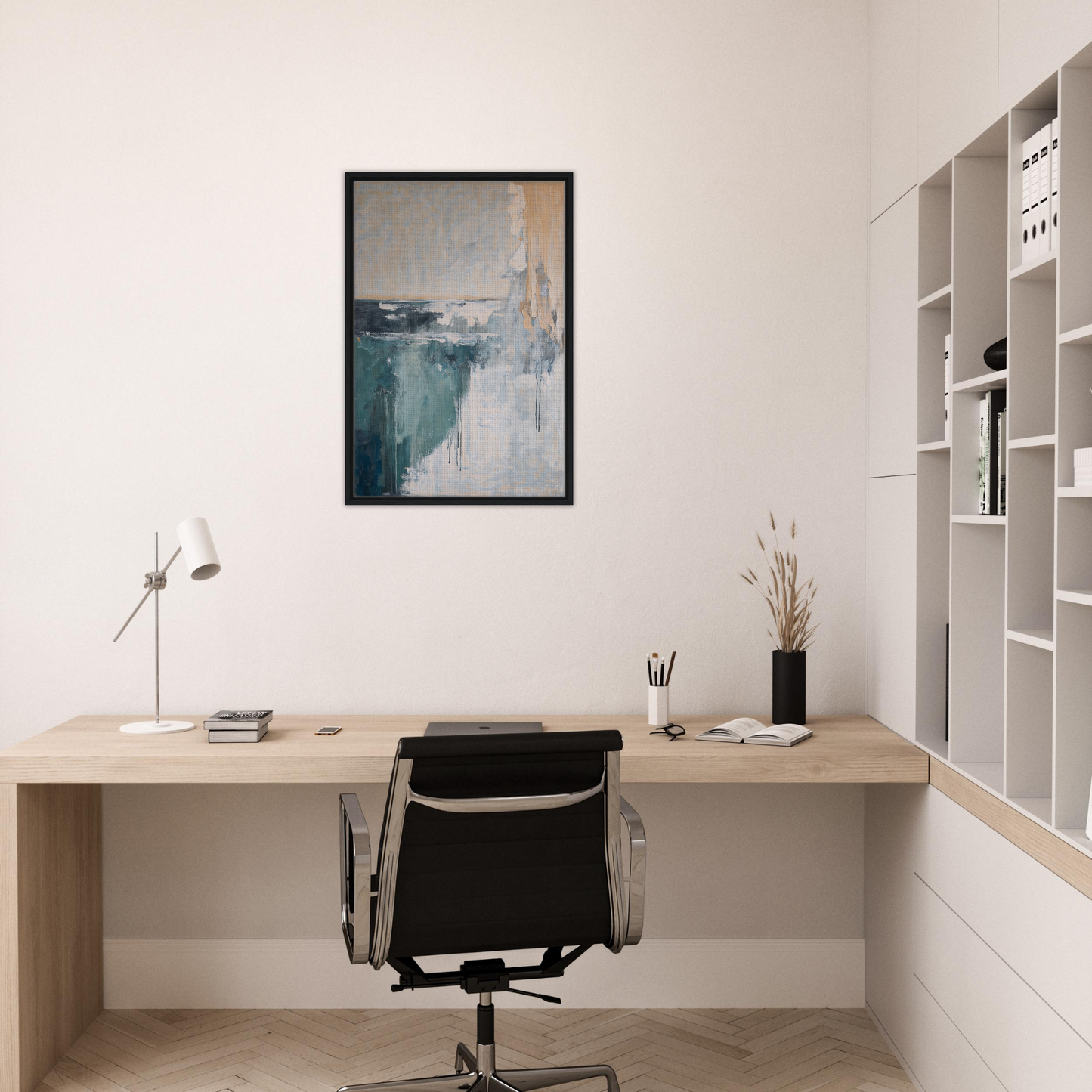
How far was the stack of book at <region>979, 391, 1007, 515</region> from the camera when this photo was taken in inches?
83.4

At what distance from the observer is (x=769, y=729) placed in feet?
8.38

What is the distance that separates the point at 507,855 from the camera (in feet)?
6.35

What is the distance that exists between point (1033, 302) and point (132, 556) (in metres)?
2.41

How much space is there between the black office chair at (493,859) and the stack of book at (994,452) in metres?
0.97

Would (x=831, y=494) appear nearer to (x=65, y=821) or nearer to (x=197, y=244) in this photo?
(x=197, y=244)

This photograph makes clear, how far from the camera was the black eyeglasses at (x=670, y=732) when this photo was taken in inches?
102

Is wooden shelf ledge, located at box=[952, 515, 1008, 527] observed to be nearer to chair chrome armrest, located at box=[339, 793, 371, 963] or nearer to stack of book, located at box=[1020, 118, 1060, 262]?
stack of book, located at box=[1020, 118, 1060, 262]

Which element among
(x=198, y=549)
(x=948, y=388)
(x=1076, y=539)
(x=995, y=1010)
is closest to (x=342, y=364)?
(x=198, y=549)

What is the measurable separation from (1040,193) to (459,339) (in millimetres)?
1554

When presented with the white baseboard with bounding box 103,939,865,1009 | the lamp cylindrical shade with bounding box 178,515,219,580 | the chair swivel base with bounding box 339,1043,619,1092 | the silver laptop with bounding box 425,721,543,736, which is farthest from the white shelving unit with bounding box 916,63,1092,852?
the lamp cylindrical shade with bounding box 178,515,219,580

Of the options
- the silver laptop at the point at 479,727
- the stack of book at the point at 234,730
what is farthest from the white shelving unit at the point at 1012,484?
the stack of book at the point at 234,730

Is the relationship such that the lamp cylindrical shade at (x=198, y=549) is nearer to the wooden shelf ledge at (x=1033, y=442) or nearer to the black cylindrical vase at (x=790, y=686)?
the black cylindrical vase at (x=790, y=686)

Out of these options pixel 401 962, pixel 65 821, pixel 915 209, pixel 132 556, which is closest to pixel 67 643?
pixel 132 556

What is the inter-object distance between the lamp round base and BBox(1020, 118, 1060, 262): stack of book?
2.30m
